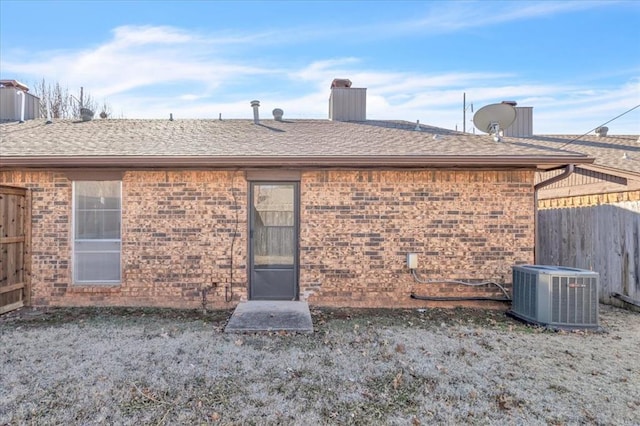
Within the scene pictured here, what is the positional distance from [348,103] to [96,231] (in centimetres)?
646

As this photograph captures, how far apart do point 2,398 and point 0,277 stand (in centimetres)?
324

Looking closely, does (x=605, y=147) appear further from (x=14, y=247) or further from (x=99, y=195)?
(x=14, y=247)

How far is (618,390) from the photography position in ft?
10.9

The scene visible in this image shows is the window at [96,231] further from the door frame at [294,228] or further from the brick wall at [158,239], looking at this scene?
the door frame at [294,228]

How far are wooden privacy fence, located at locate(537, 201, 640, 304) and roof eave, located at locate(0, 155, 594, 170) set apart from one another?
162cm

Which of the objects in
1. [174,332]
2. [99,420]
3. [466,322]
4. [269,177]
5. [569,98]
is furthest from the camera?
[569,98]

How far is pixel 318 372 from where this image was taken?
3.58m

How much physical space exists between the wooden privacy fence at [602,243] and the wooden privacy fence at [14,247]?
33.0 feet

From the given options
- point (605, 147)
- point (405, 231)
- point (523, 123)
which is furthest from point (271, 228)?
point (523, 123)

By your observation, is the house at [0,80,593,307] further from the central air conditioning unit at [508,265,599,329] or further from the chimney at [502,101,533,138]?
the chimney at [502,101,533,138]

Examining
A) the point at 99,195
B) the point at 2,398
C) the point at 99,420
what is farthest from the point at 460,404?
the point at 99,195

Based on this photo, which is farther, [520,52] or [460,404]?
[520,52]

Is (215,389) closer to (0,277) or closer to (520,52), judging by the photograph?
(0,277)

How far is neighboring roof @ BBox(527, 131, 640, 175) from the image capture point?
750 centimetres
